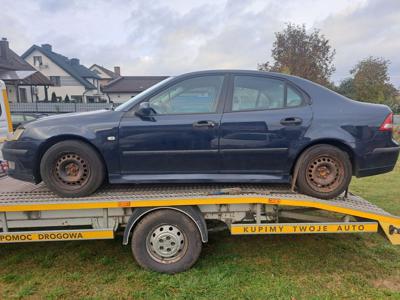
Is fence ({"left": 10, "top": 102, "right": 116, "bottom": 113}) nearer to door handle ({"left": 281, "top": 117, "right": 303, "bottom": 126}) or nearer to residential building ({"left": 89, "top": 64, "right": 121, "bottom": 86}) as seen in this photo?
door handle ({"left": 281, "top": 117, "right": 303, "bottom": 126})

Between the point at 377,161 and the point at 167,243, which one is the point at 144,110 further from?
the point at 377,161

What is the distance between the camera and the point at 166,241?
127 inches

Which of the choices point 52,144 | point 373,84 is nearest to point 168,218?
point 52,144

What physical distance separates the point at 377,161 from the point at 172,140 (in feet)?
7.63

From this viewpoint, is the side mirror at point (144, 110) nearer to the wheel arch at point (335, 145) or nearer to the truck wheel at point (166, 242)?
the truck wheel at point (166, 242)

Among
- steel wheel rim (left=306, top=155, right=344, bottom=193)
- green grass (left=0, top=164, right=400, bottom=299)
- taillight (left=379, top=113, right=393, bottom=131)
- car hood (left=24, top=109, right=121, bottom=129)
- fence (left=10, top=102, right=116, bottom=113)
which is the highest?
fence (left=10, top=102, right=116, bottom=113)

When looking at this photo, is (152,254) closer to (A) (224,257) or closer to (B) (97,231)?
(B) (97,231)

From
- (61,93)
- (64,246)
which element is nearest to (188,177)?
(64,246)

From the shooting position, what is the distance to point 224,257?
3.57 metres

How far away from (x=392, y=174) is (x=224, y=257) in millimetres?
6466

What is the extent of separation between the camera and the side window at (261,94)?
11.2ft

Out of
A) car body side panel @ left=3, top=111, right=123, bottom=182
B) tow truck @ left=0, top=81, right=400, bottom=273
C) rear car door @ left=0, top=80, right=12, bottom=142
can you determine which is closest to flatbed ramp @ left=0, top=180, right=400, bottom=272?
tow truck @ left=0, top=81, right=400, bottom=273

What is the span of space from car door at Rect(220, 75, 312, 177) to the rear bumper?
2.47ft

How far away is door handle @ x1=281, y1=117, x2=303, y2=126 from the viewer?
3.31m
